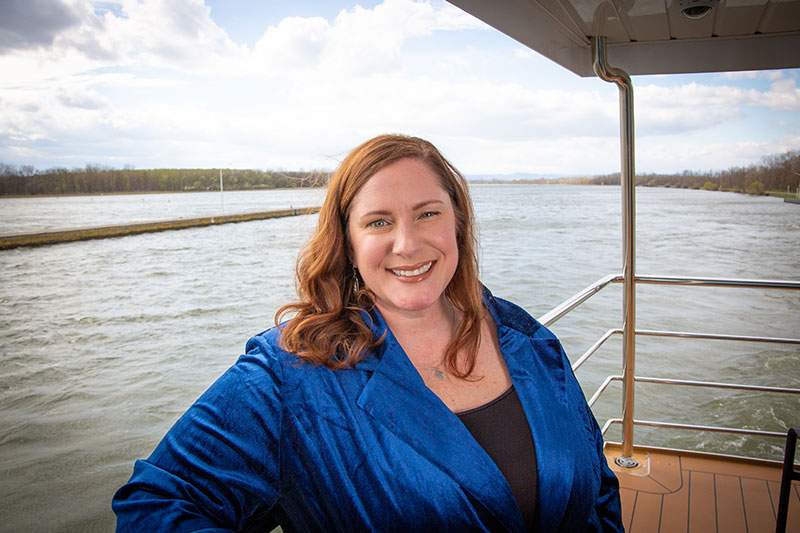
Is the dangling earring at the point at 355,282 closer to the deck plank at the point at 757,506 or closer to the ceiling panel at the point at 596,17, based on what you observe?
the ceiling panel at the point at 596,17

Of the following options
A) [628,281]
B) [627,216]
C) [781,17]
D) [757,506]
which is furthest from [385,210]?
[757,506]

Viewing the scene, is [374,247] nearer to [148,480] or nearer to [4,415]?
[148,480]

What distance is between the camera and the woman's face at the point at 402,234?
1002mm

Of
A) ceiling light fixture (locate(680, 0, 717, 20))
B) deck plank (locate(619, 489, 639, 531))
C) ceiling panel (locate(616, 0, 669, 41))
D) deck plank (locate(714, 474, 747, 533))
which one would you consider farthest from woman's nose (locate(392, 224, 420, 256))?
deck plank (locate(714, 474, 747, 533))

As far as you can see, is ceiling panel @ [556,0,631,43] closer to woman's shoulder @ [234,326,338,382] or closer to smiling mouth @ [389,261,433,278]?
smiling mouth @ [389,261,433,278]

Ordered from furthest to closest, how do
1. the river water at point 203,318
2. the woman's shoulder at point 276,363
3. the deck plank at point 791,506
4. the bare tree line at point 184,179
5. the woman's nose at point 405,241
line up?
the river water at point 203,318
the bare tree line at point 184,179
the deck plank at point 791,506
the woman's nose at point 405,241
the woman's shoulder at point 276,363

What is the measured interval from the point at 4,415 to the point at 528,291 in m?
24.7

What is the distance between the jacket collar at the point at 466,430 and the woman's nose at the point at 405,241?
0.40 ft

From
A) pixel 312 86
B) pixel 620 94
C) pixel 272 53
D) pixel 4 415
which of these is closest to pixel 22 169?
pixel 620 94

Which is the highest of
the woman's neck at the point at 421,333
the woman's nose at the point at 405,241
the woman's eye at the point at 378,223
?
the woman's eye at the point at 378,223

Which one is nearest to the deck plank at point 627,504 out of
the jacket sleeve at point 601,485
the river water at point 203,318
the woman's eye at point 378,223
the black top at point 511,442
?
the jacket sleeve at point 601,485

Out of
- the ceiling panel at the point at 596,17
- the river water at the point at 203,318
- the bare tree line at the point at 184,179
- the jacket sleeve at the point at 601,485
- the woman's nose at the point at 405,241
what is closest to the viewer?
the woman's nose at the point at 405,241

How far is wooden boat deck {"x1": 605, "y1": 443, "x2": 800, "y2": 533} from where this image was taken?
211cm

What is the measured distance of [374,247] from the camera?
3.32 ft
